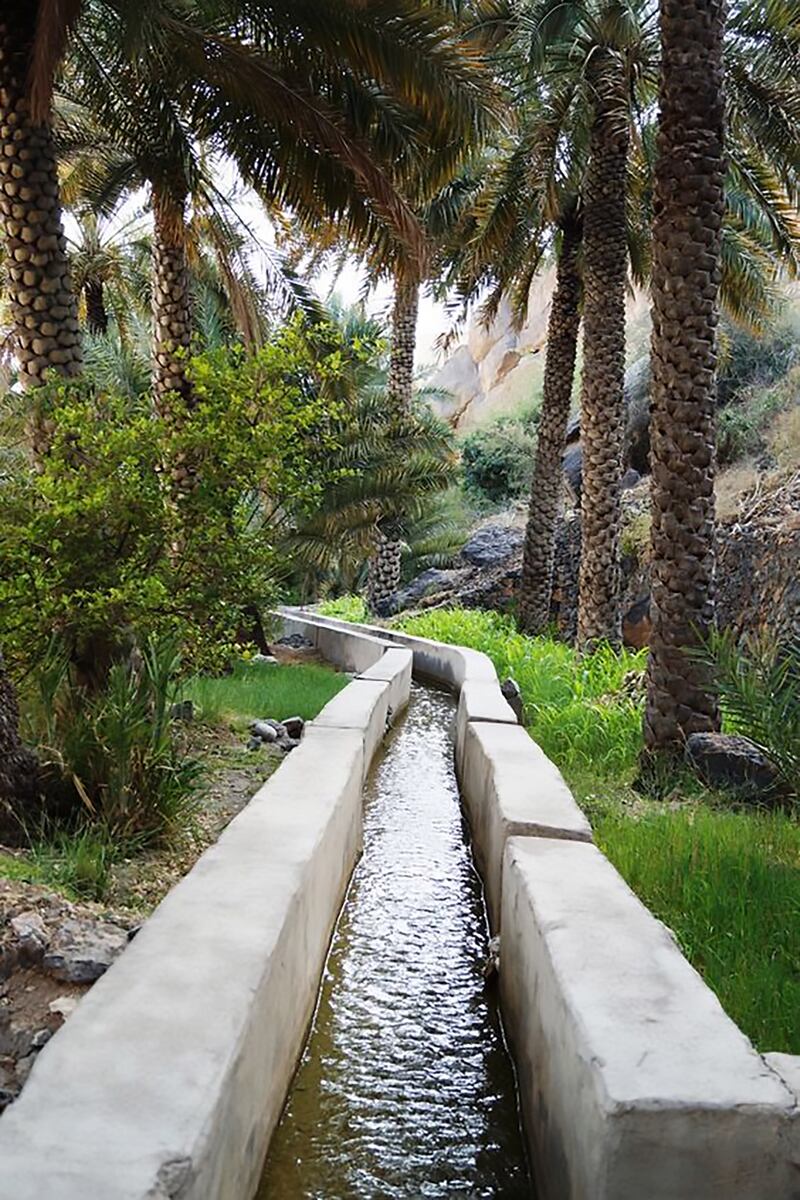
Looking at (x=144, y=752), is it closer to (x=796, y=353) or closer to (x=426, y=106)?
(x=426, y=106)

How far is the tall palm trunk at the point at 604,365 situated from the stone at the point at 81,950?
887cm

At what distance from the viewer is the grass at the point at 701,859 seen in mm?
3250

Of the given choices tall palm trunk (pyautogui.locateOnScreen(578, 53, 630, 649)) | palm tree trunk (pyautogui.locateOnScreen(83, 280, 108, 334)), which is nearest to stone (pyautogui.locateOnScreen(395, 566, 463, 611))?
palm tree trunk (pyautogui.locateOnScreen(83, 280, 108, 334))

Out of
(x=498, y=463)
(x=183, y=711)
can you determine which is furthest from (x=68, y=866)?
(x=498, y=463)

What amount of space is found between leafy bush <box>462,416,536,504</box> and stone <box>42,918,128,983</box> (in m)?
28.0

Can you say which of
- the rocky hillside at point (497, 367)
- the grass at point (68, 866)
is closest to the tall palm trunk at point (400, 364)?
the grass at point (68, 866)

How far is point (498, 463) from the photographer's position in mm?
31500

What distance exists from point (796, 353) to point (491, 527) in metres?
7.74

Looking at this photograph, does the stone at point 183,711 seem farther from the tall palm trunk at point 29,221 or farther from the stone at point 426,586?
the stone at point 426,586

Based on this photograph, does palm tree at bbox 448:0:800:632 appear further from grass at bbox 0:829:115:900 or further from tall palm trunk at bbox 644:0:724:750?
grass at bbox 0:829:115:900

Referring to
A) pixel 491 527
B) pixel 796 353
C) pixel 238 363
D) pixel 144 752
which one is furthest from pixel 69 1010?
pixel 796 353

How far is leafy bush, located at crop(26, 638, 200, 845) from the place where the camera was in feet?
15.7

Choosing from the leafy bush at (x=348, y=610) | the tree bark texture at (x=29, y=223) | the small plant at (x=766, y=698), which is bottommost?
the leafy bush at (x=348, y=610)

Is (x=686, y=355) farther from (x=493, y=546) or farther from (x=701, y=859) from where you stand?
(x=493, y=546)
